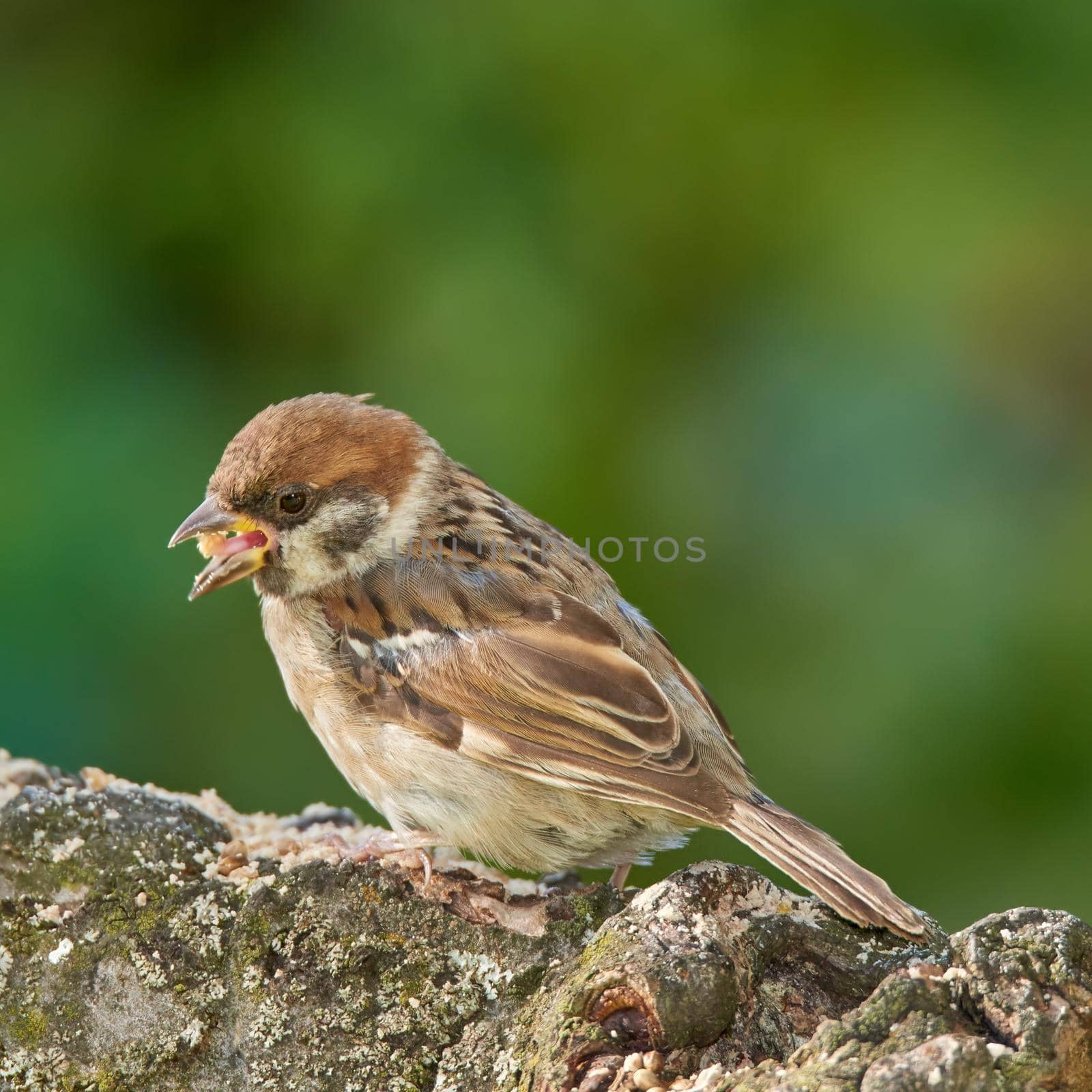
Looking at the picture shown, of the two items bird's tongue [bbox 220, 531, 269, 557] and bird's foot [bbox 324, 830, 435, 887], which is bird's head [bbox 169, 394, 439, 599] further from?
bird's foot [bbox 324, 830, 435, 887]

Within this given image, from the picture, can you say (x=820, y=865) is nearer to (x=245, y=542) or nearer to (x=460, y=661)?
(x=460, y=661)

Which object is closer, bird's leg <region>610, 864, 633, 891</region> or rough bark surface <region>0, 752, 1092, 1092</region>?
rough bark surface <region>0, 752, 1092, 1092</region>

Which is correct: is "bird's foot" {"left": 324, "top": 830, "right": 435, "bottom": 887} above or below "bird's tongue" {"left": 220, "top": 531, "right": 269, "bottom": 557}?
below

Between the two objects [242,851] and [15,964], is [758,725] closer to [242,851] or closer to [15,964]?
[242,851]

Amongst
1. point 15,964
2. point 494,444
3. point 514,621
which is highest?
point 494,444

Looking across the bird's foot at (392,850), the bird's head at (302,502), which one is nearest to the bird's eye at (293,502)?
the bird's head at (302,502)

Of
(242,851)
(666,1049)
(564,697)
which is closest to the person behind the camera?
(666,1049)

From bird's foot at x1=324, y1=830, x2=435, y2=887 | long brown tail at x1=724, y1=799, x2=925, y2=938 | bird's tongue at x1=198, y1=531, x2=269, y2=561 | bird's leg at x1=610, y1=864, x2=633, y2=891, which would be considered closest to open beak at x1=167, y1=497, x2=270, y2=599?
bird's tongue at x1=198, y1=531, x2=269, y2=561

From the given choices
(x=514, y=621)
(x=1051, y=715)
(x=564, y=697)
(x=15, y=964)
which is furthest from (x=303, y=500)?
(x=1051, y=715)
